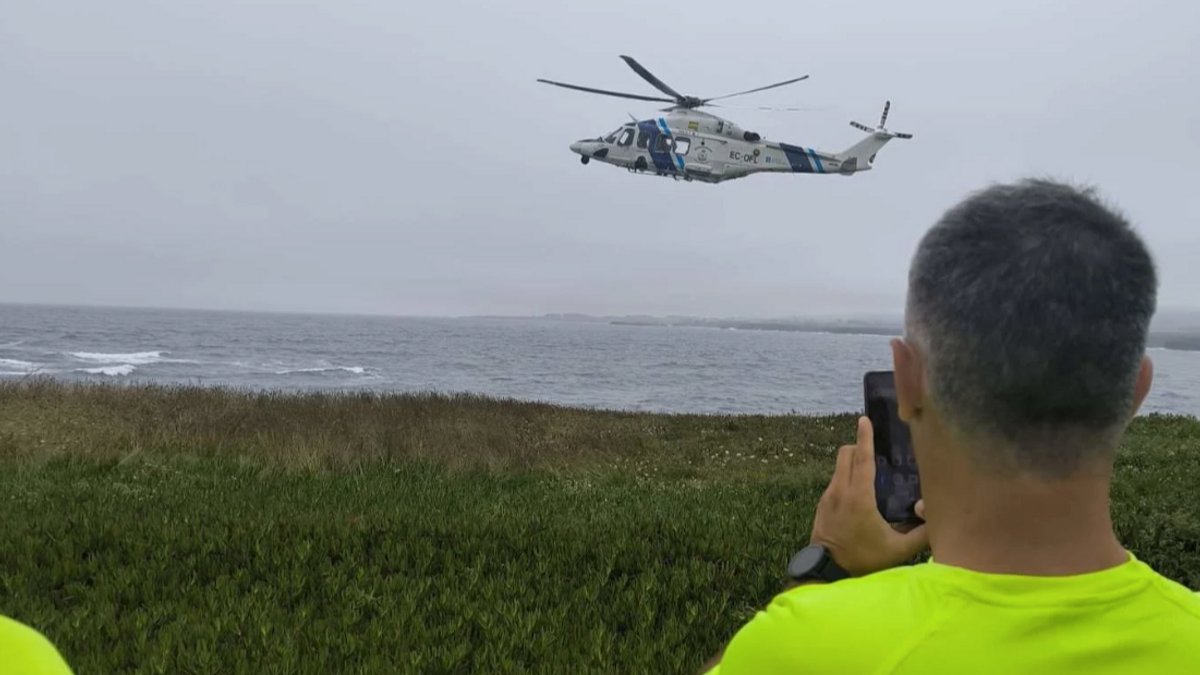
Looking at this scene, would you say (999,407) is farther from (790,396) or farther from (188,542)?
(790,396)

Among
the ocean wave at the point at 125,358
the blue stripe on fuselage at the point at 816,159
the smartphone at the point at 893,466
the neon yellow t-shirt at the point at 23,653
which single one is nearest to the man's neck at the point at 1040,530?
the smartphone at the point at 893,466

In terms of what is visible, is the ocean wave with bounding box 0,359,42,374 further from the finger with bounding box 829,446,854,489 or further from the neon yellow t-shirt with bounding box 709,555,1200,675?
the neon yellow t-shirt with bounding box 709,555,1200,675

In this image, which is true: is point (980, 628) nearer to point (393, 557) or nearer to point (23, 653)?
point (23, 653)

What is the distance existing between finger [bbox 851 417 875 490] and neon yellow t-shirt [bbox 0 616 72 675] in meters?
1.52

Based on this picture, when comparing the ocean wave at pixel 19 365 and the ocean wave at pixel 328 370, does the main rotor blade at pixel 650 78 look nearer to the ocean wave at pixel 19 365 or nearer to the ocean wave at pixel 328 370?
the ocean wave at pixel 328 370

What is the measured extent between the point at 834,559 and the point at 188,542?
18.1ft

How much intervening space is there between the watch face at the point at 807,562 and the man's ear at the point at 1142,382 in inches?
26.3

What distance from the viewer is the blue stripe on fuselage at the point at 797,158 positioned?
88.1 feet

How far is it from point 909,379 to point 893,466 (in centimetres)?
49

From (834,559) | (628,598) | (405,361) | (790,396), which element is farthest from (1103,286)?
(405,361)

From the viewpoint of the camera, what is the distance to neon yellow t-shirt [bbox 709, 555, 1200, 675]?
1179 millimetres

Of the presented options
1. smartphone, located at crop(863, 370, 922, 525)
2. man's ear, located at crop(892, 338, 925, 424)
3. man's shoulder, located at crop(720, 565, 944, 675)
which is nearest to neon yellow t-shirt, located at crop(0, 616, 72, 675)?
man's shoulder, located at crop(720, 565, 944, 675)

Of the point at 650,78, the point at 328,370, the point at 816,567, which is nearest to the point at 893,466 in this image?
the point at 816,567

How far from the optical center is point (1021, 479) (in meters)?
1.27
